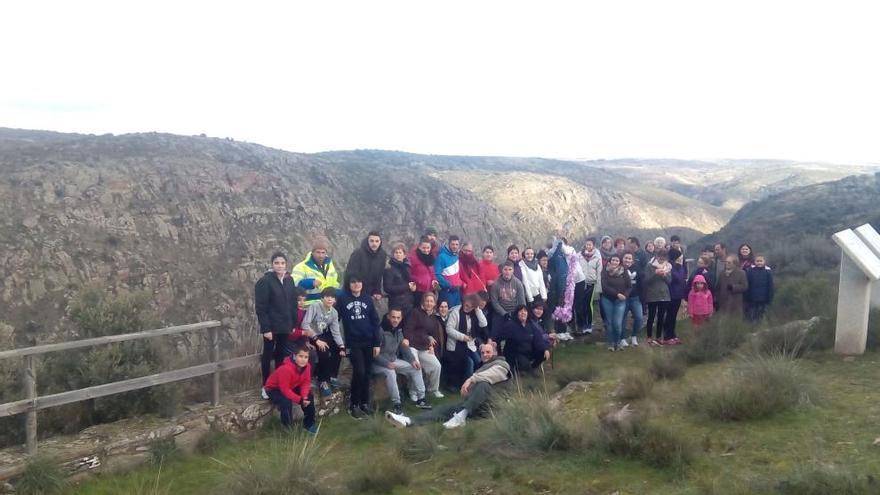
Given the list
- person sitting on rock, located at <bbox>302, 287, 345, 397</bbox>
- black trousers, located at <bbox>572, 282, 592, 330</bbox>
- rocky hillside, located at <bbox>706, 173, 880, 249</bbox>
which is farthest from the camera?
rocky hillside, located at <bbox>706, 173, 880, 249</bbox>

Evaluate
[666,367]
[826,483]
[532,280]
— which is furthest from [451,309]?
[826,483]

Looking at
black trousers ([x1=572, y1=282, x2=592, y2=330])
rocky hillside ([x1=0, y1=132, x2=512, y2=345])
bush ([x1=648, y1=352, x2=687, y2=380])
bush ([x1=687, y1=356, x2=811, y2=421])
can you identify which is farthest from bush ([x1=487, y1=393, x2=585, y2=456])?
rocky hillside ([x1=0, y1=132, x2=512, y2=345])

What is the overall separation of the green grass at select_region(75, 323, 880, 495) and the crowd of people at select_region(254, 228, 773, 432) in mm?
801

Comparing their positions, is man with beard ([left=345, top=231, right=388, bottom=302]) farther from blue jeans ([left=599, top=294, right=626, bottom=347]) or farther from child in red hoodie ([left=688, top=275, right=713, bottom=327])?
child in red hoodie ([left=688, top=275, right=713, bottom=327])

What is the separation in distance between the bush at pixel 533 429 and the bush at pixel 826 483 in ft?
5.01

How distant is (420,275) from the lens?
834 cm

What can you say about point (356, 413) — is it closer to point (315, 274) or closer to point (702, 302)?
point (315, 274)

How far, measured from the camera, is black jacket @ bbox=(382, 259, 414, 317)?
7906 millimetres

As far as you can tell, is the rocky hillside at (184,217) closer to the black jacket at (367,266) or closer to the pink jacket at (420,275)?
the black jacket at (367,266)

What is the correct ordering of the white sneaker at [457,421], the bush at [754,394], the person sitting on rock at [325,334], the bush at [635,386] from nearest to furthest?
the bush at [754,394], the bush at [635,386], the white sneaker at [457,421], the person sitting on rock at [325,334]

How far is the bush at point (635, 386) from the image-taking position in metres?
5.98

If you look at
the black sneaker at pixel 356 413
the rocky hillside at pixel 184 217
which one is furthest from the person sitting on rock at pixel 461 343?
the rocky hillside at pixel 184 217

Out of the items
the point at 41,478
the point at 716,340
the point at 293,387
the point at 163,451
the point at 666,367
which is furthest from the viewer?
the point at 716,340

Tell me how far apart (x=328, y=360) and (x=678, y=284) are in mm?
5562
